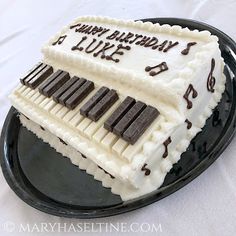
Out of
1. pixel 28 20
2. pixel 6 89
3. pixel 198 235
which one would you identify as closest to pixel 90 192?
pixel 198 235

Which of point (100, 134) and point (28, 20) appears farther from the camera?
point (28, 20)

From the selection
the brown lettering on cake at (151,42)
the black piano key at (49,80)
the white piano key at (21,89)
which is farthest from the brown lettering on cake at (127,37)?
the white piano key at (21,89)

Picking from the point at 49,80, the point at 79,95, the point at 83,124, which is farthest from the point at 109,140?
the point at 49,80

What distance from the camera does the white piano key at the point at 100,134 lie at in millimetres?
1301

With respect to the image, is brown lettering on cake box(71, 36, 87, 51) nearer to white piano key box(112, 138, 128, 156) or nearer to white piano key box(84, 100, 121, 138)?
white piano key box(84, 100, 121, 138)

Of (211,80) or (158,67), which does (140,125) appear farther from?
(211,80)

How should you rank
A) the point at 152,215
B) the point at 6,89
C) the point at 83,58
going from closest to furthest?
1. the point at 152,215
2. the point at 83,58
3. the point at 6,89

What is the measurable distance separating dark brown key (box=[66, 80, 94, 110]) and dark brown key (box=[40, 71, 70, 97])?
0.45 ft

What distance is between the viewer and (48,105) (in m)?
1.56

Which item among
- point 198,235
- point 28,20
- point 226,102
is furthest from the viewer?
point 28,20

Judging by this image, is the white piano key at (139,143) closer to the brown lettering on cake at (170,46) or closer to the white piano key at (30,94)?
the brown lettering on cake at (170,46)

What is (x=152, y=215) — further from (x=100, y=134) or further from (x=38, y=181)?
(x=38, y=181)

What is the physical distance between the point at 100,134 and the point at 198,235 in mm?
479

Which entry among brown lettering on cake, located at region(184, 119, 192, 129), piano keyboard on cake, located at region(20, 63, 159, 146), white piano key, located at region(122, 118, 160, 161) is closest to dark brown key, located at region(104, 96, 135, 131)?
piano keyboard on cake, located at region(20, 63, 159, 146)
